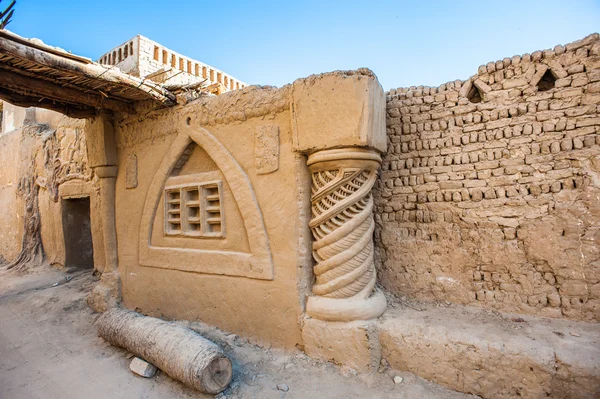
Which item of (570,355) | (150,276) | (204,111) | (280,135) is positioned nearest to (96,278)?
(150,276)

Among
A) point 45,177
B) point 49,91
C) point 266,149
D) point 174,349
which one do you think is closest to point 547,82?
point 266,149

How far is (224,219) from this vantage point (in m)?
3.74

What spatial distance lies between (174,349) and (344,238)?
187cm

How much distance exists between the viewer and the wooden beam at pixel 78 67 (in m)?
2.92

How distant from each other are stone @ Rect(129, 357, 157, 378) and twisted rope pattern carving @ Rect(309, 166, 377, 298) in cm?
178

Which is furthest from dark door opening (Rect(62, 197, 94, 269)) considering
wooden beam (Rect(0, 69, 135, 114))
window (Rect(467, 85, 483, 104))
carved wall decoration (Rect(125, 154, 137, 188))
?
window (Rect(467, 85, 483, 104))

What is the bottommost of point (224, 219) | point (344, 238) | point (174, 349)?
point (174, 349)

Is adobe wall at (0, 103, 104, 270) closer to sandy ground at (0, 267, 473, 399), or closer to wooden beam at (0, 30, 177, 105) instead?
sandy ground at (0, 267, 473, 399)

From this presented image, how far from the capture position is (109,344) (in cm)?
388

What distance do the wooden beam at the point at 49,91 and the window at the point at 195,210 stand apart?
4.70 ft

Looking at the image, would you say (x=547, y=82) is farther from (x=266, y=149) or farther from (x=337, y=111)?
(x=266, y=149)

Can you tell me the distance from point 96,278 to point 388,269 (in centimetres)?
520

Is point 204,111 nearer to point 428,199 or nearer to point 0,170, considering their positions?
point 428,199


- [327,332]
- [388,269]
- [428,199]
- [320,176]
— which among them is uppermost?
[320,176]
